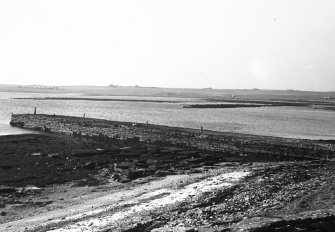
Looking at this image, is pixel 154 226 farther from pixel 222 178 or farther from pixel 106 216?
pixel 222 178

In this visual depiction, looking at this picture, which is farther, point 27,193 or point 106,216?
point 27,193

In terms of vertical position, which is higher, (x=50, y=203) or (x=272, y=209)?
(x=272, y=209)

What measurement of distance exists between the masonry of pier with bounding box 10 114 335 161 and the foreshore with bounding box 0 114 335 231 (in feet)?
0.38

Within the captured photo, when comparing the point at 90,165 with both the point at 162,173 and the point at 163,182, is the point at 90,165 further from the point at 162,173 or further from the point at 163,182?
the point at 163,182

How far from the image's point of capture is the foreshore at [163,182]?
52.3 feet

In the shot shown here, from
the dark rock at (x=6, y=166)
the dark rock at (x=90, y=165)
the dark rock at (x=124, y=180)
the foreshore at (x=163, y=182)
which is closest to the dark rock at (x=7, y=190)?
the foreshore at (x=163, y=182)

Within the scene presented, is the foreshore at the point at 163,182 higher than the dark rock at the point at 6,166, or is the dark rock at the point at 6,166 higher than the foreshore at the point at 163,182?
the foreshore at the point at 163,182

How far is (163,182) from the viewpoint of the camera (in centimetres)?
2445

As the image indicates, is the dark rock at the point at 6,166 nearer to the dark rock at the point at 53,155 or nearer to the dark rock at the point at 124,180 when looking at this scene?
the dark rock at the point at 53,155

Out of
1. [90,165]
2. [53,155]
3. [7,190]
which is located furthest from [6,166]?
[7,190]

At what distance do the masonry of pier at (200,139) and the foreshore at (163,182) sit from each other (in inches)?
4.5

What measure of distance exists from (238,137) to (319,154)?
968 cm

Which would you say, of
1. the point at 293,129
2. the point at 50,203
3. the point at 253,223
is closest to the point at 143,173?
the point at 50,203

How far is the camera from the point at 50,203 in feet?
66.8
